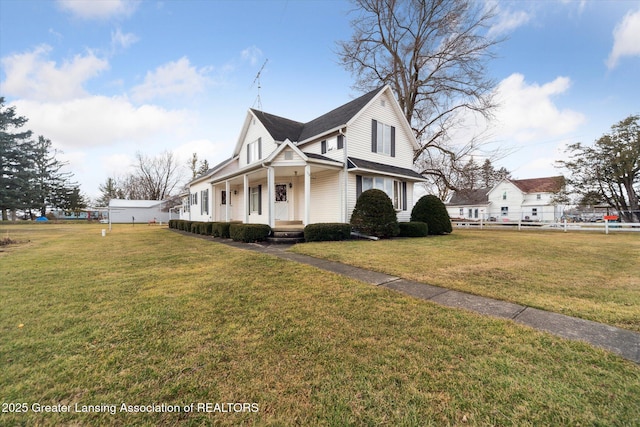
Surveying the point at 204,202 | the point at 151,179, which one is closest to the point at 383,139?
the point at 204,202

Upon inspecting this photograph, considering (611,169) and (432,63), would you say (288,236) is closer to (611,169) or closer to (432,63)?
(432,63)

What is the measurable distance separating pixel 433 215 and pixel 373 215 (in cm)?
503

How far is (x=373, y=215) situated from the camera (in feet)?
36.7

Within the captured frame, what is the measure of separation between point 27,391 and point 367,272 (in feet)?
15.6

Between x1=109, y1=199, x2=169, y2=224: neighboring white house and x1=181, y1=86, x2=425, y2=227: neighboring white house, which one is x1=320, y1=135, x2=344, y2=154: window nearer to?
x1=181, y1=86, x2=425, y2=227: neighboring white house

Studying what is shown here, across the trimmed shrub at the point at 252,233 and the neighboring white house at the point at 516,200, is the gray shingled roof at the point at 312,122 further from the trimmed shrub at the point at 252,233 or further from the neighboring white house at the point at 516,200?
the neighboring white house at the point at 516,200

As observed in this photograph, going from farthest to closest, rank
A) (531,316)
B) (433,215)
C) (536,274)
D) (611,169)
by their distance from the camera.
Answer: (611,169), (433,215), (536,274), (531,316)

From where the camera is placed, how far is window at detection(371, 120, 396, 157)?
538 inches

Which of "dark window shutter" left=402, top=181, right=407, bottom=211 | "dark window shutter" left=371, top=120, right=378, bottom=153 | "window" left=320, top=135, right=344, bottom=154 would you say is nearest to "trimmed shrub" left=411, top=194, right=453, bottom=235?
"dark window shutter" left=402, top=181, right=407, bottom=211

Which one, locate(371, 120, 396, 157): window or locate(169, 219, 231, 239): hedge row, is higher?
locate(371, 120, 396, 157): window

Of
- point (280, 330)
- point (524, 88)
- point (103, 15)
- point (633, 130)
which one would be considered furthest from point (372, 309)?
point (633, 130)

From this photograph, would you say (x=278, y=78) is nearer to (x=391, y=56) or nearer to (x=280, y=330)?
(x=391, y=56)

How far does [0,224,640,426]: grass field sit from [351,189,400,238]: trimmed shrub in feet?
24.0

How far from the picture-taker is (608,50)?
14305 millimetres
